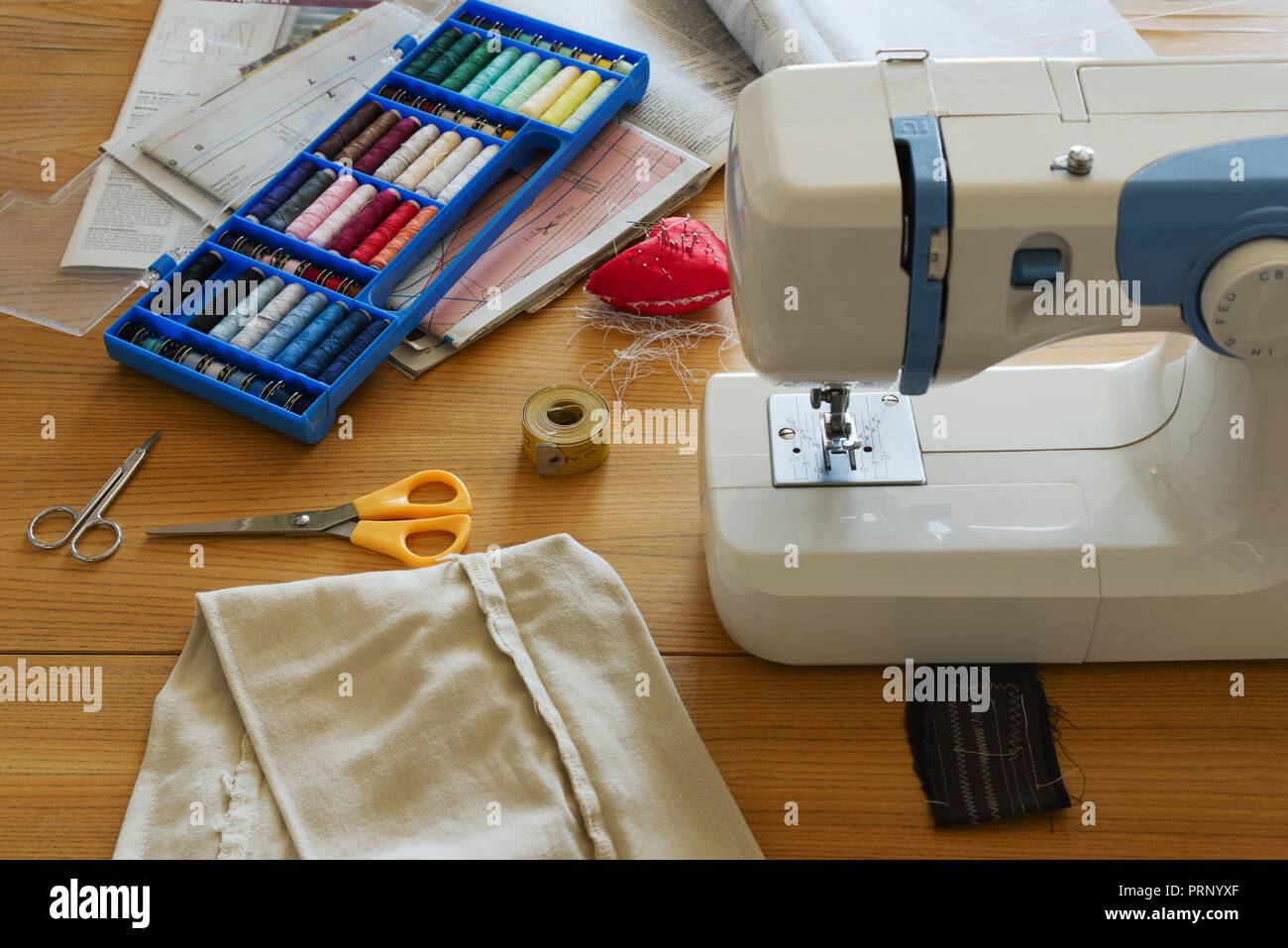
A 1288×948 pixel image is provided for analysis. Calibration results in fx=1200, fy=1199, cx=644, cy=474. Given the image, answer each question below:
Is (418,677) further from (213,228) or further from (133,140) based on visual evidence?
(133,140)

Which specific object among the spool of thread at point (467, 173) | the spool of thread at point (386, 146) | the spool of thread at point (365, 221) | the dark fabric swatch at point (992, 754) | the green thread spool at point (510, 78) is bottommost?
the dark fabric swatch at point (992, 754)

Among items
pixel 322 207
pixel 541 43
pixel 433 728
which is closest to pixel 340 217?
pixel 322 207

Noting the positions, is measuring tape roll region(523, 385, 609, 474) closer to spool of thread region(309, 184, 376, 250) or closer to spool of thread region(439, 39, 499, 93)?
spool of thread region(309, 184, 376, 250)

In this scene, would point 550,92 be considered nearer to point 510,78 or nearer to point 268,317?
point 510,78

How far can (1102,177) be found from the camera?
31.3 inches

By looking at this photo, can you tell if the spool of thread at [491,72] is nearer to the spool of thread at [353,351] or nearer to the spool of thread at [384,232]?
the spool of thread at [384,232]

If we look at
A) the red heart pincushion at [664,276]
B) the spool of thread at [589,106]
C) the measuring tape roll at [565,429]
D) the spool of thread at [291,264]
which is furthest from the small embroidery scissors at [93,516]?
the spool of thread at [589,106]

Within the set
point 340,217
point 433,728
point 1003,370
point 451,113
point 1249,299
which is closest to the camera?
point 1249,299

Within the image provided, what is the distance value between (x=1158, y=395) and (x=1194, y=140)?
274 millimetres

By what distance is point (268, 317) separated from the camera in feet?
3.99

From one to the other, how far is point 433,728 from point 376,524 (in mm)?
238

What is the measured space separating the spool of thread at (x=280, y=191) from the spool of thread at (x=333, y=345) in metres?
0.18

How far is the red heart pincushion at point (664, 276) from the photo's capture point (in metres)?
1.26

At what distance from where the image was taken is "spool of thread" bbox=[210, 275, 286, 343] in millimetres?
1204
